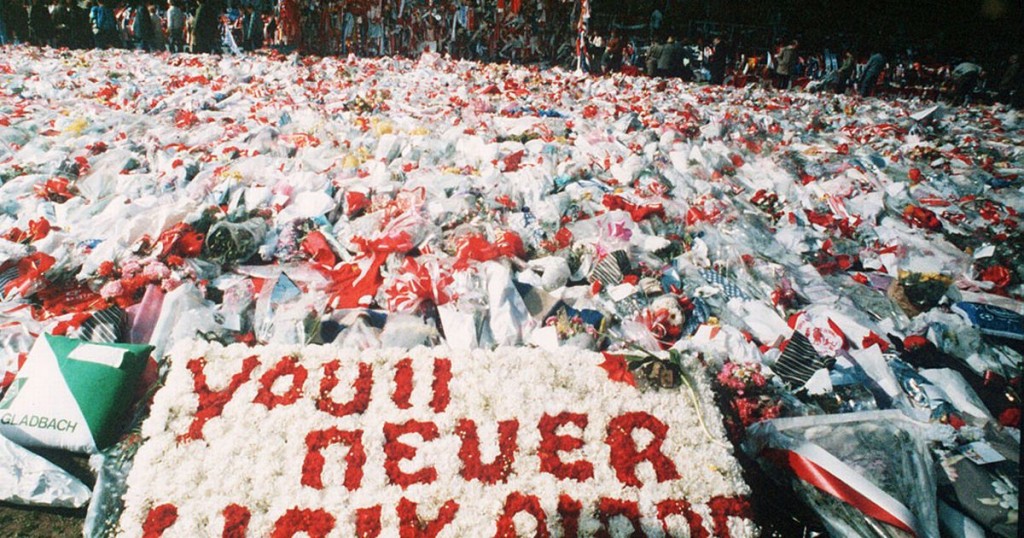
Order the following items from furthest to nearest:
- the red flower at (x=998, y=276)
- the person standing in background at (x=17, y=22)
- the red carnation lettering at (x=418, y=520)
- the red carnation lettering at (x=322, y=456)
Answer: the person standing in background at (x=17, y=22) < the red flower at (x=998, y=276) < the red carnation lettering at (x=322, y=456) < the red carnation lettering at (x=418, y=520)

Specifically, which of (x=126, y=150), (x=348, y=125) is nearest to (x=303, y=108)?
(x=348, y=125)

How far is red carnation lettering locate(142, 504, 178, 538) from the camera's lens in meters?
1.96

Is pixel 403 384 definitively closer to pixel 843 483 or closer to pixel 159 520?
pixel 159 520

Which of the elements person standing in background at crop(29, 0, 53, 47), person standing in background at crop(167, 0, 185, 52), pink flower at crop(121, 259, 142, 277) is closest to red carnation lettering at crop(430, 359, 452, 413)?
pink flower at crop(121, 259, 142, 277)

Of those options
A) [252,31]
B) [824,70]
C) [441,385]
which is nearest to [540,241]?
[441,385]

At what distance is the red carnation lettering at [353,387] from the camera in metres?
2.33

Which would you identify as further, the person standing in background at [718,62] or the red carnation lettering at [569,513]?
the person standing in background at [718,62]

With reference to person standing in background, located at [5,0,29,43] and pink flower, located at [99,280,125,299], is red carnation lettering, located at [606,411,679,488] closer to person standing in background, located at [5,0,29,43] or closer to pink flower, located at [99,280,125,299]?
pink flower, located at [99,280,125,299]

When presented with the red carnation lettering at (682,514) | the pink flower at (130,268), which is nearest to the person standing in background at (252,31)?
the pink flower at (130,268)

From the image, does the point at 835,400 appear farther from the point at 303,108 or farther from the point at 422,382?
the point at 303,108

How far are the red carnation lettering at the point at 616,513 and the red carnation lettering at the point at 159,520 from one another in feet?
5.30

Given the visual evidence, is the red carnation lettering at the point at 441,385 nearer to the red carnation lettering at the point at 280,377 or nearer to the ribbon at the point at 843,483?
the red carnation lettering at the point at 280,377

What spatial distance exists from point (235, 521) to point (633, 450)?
5.18 feet

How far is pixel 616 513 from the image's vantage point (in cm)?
205
